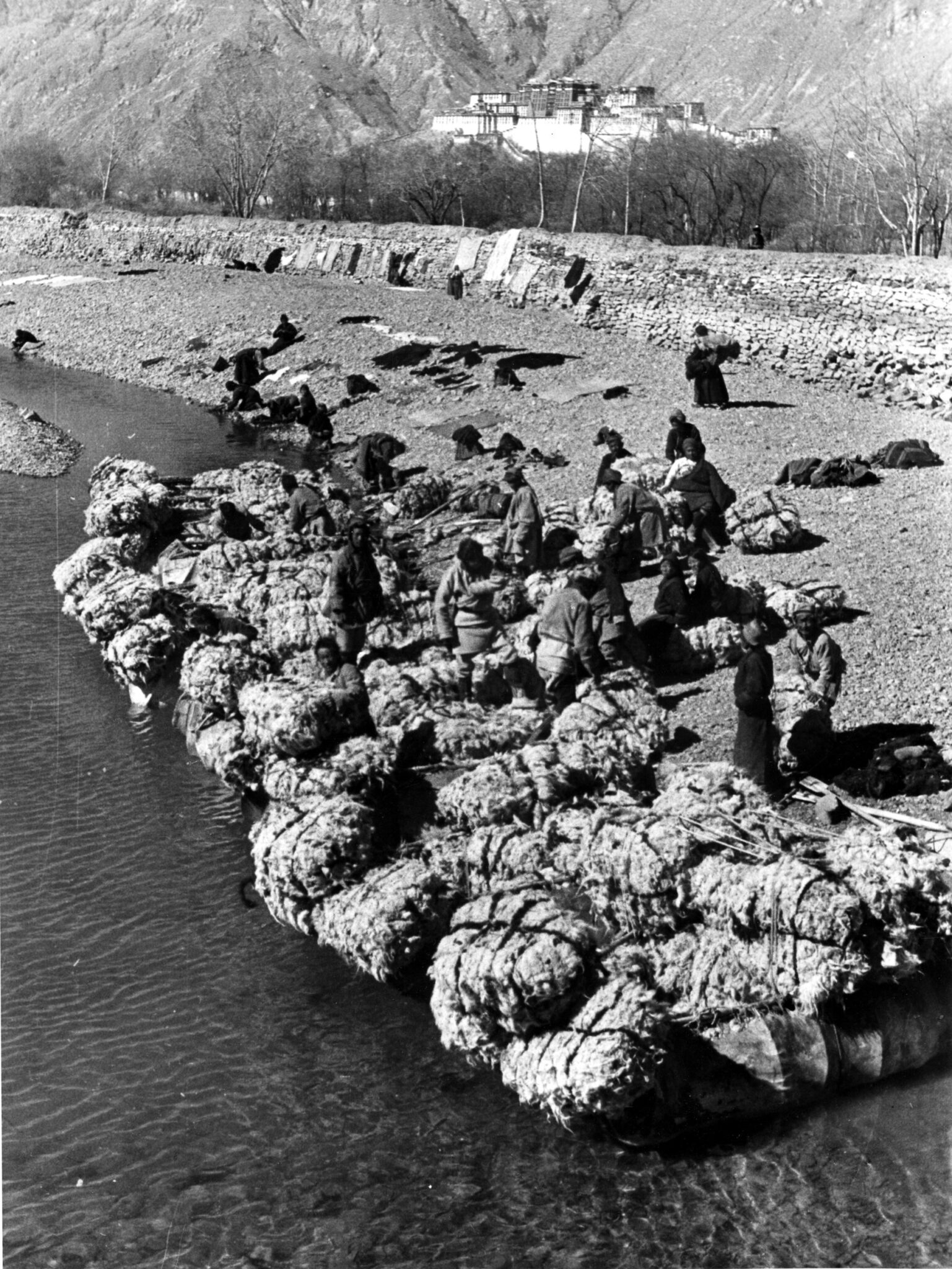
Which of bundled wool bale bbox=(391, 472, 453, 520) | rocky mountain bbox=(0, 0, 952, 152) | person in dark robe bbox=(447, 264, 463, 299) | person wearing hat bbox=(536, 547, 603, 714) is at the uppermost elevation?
rocky mountain bbox=(0, 0, 952, 152)

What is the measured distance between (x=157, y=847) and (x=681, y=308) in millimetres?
19407

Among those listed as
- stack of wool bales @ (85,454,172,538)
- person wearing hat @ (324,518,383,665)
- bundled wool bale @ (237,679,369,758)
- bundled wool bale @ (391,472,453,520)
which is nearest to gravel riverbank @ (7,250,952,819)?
bundled wool bale @ (391,472,453,520)

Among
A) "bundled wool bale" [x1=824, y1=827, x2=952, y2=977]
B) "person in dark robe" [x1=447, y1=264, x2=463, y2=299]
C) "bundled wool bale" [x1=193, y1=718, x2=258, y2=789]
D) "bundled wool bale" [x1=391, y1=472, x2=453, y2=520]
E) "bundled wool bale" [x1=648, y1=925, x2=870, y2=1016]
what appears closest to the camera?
"bundled wool bale" [x1=648, y1=925, x2=870, y2=1016]

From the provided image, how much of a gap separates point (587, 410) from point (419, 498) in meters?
5.31

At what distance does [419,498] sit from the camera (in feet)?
61.8

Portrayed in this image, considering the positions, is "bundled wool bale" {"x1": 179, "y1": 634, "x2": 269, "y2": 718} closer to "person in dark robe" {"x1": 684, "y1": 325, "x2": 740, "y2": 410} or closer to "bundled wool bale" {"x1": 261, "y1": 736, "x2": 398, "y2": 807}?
"bundled wool bale" {"x1": 261, "y1": 736, "x2": 398, "y2": 807}

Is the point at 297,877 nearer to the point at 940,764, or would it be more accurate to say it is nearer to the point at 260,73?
the point at 940,764

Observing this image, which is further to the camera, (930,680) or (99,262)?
(99,262)

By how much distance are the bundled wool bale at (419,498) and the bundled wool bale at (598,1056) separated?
11469mm

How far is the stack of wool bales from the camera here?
18453 mm

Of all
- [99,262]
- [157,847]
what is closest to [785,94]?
[99,262]

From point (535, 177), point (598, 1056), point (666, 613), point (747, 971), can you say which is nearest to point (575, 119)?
point (535, 177)

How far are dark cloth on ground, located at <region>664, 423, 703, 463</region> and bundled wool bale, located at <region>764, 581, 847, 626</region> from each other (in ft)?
12.7

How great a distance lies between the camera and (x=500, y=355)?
2709cm
